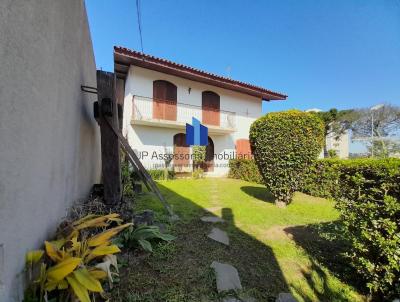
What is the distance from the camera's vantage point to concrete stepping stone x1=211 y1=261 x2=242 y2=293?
2301mm

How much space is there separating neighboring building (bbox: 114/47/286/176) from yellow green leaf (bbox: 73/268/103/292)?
9348 mm

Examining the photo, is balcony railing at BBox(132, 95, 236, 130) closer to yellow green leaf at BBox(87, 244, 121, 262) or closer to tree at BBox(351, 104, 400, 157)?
yellow green leaf at BBox(87, 244, 121, 262)

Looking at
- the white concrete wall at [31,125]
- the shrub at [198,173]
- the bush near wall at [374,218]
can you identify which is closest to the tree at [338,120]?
the shrub at [198,173]

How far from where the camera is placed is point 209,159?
1479 cm

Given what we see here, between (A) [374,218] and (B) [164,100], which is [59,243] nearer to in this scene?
(A) [374,218]

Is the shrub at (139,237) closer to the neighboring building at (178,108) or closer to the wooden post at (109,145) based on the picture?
the wooden post at (109,145)

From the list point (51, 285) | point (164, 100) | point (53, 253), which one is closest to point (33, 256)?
point (53, 253)

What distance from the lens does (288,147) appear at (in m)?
5.39

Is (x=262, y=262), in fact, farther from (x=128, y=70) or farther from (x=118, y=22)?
(x=128, y=70)

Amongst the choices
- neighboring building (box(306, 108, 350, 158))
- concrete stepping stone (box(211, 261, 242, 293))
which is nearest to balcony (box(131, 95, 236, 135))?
concrete stepping stone (box(211, 261, 242, 293))

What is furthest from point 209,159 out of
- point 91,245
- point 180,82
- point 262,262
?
point 91,245

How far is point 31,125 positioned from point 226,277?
226cm

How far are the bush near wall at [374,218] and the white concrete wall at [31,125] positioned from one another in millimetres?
3024

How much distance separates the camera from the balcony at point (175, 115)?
11797 mm
